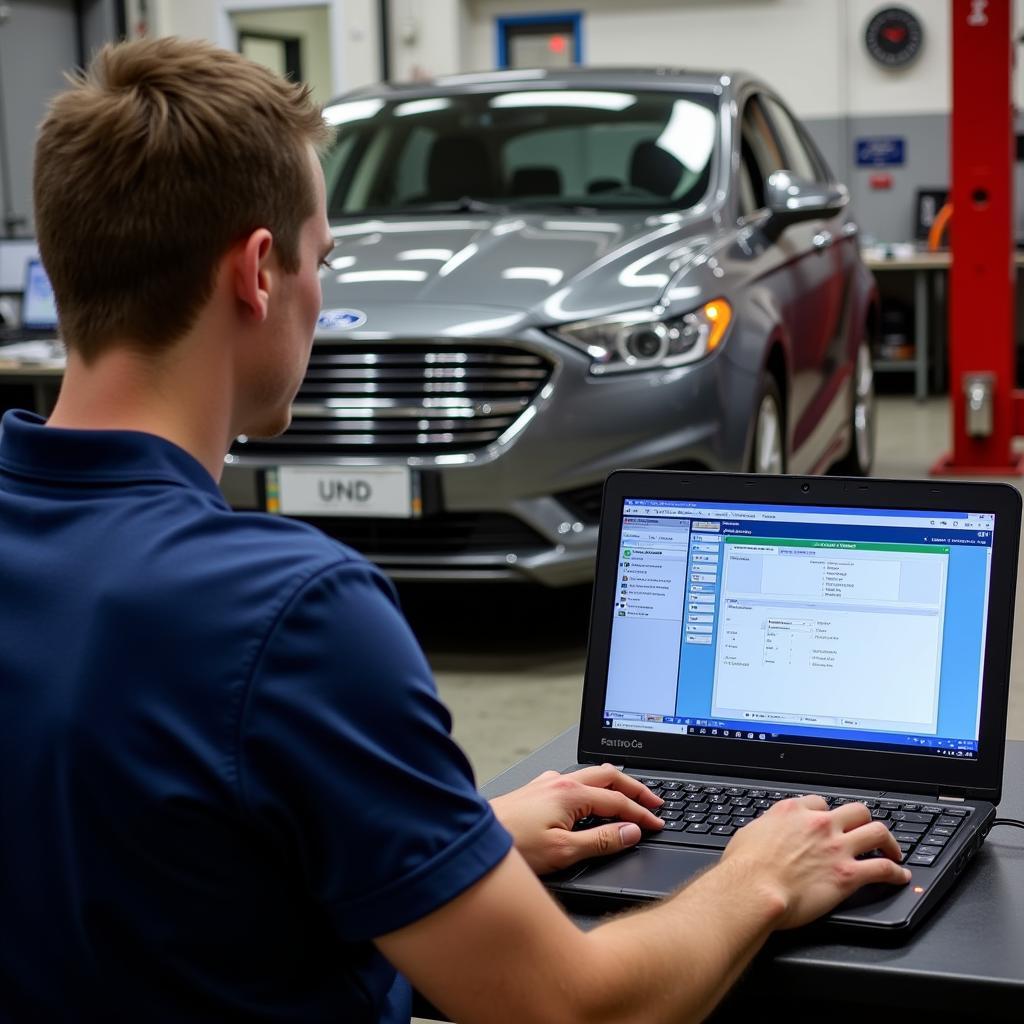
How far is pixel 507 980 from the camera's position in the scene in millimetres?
990

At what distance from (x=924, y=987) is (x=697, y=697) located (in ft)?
1.44

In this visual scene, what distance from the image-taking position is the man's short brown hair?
1.02 meters

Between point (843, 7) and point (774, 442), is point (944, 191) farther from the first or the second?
point (774, 442)

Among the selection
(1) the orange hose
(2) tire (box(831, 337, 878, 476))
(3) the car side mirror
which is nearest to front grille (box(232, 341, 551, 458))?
(3) the car side mirror

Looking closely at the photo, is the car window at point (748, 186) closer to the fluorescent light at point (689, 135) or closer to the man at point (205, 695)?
the fluorescent light at point (689, 135)

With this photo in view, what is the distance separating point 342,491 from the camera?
4066 mm

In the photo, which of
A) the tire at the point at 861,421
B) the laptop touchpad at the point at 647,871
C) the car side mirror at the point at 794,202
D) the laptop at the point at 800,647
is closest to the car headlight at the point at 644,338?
the car side mirror at the point at 794,202

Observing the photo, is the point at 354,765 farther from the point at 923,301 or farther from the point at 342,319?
the point at 923,301

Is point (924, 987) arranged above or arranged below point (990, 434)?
above

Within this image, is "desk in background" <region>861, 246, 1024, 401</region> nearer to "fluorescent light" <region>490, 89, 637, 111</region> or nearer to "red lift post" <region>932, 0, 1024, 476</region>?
"red lift post" <region>932, 0, 1024, 476</region>

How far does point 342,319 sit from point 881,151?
7213mm

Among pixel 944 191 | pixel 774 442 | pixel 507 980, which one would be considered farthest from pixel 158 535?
pixel 944 191

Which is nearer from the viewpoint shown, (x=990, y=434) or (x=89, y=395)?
(x=89, y=395)

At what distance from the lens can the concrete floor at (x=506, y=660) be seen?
3.68 m
